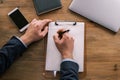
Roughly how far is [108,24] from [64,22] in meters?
0.20

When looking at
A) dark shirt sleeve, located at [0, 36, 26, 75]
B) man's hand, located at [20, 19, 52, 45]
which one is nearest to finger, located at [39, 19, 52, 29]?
man's hand, located at [20, 19, 52, 45]

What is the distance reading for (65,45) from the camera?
1.21 metres

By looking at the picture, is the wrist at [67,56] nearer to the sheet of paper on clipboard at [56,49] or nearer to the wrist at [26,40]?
the sheet of paper on clipboard at [56,49]

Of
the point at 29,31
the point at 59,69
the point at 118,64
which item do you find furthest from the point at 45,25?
the point at 118,64

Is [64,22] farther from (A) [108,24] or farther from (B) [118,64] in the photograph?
(B) [118,64]

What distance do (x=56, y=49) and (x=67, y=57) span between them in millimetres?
77

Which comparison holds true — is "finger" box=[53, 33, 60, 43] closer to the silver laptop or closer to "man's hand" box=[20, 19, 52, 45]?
"man's hand" box=[20, 19, 52, 45]

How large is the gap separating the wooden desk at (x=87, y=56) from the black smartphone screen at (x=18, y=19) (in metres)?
0.03

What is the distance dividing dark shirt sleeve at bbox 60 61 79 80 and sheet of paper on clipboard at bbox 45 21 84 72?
4cm

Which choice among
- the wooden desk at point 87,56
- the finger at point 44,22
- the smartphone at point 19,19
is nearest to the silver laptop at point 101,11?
the wooden desk at point 87,56

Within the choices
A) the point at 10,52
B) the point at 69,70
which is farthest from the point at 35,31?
the point at 69,70

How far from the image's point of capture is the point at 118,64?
3.88ft

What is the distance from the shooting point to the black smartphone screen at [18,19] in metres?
1.27

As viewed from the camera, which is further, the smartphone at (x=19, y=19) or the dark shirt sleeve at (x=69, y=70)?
the smartphone at (x=19, y=19)
